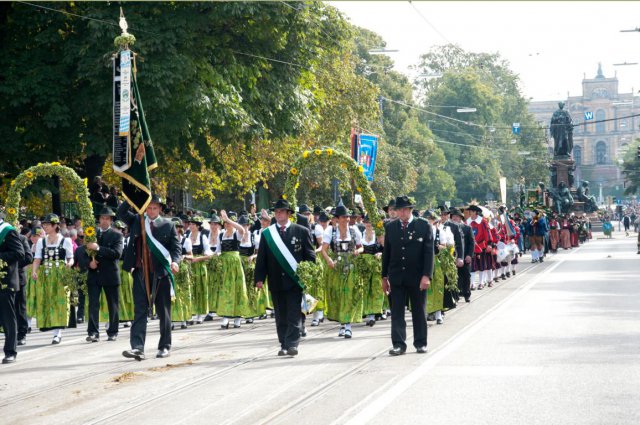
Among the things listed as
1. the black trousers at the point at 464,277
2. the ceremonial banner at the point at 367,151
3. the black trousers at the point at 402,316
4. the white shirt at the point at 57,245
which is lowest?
the black trousers at the point at 402,316

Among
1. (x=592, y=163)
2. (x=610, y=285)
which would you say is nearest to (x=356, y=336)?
(x=610, y=285)

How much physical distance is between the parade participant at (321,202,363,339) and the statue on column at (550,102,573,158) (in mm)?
57374

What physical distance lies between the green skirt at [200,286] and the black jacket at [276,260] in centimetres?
541

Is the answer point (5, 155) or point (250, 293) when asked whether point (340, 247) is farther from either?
point (5, 155)

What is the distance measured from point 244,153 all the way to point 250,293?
646 inches

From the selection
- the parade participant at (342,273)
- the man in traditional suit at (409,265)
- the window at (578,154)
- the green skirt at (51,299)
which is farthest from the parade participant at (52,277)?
the window at (578,154)

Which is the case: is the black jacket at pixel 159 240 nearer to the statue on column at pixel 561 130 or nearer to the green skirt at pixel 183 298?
the green skirt at pixel 183 298

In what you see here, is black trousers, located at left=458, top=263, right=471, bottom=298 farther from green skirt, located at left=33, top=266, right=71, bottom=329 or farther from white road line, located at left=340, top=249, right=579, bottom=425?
green skirt, located at left=33, top=266, right=71, bottom=329

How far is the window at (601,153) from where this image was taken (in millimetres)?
186375

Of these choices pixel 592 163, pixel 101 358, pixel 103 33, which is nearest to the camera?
pixel 101 358

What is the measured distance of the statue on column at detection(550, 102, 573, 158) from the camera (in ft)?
240

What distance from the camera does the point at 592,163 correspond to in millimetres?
185500

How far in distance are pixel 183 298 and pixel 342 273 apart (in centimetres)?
317

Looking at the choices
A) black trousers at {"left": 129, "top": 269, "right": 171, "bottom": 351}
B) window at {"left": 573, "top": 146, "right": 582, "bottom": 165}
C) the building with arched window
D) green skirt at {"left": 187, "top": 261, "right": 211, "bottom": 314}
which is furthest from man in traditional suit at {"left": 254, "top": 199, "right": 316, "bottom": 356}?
window at {"left": 573, "top": 146, "right": 582, "bottom": 165}
